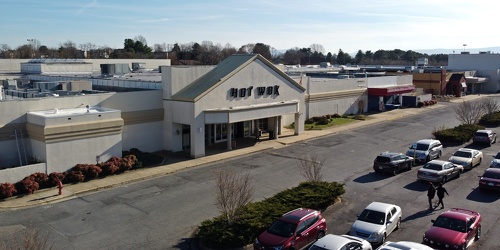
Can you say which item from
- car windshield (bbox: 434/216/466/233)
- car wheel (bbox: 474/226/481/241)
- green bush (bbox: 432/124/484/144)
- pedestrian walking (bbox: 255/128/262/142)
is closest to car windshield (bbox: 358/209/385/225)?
car windshield (bbox: 434/216/466/233)

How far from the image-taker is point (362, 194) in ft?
90.7

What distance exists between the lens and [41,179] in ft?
93.5

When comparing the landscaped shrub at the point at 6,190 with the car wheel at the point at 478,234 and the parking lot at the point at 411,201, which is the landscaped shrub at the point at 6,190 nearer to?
the parking lot at the point at 411,201

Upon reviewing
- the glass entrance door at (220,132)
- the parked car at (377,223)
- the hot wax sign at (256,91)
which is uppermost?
the hot wax sign at (256,91)

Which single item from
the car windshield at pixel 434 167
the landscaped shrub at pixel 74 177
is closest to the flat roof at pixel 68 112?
the landscaped shrub at pixel 74 177

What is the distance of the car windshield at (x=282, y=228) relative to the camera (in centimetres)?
1898

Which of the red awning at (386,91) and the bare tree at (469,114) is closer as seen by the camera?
the bare tree at (469,114)

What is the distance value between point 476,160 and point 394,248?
20472 mm

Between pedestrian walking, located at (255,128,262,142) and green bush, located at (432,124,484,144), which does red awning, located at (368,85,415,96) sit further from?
pedestrian walking, located at (255,128,262,142)

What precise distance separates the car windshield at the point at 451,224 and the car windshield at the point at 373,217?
91.2 inches

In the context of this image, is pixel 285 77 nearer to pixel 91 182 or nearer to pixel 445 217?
pixel 91 182

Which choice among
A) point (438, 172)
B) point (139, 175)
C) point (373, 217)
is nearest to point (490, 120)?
point (438, 172)

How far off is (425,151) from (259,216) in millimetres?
19654

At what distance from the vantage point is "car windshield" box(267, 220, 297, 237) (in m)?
19.0
